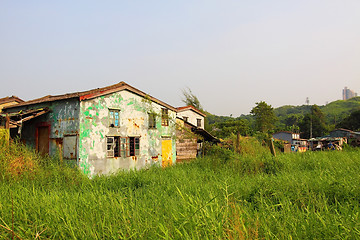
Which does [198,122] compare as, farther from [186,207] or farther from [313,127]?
[313,127]

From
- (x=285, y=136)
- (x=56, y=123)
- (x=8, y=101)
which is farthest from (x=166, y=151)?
(x=285, y=136)

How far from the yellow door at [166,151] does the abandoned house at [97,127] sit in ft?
0.38

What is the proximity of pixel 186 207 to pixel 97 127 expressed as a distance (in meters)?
9.41

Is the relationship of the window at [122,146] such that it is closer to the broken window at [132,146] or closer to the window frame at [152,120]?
the broken window at [132,146]

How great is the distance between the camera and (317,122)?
46.1m

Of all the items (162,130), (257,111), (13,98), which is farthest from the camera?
(257,111)

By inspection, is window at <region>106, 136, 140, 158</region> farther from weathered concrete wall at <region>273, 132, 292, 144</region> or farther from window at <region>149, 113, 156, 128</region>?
weathered concrete wall at <region>273, 132, 292, 144</region>

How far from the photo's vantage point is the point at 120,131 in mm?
13453

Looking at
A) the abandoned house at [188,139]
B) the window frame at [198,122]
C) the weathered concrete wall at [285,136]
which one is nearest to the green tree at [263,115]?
the weathered concrete wall at [285,136]

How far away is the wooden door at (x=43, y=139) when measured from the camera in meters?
12.7

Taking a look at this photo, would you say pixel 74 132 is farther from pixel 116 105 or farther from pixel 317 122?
pixel 317 122

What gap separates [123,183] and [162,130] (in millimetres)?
7299

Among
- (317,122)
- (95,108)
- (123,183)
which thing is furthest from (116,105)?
(317,122)

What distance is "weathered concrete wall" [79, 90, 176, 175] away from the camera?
38.9 ft
